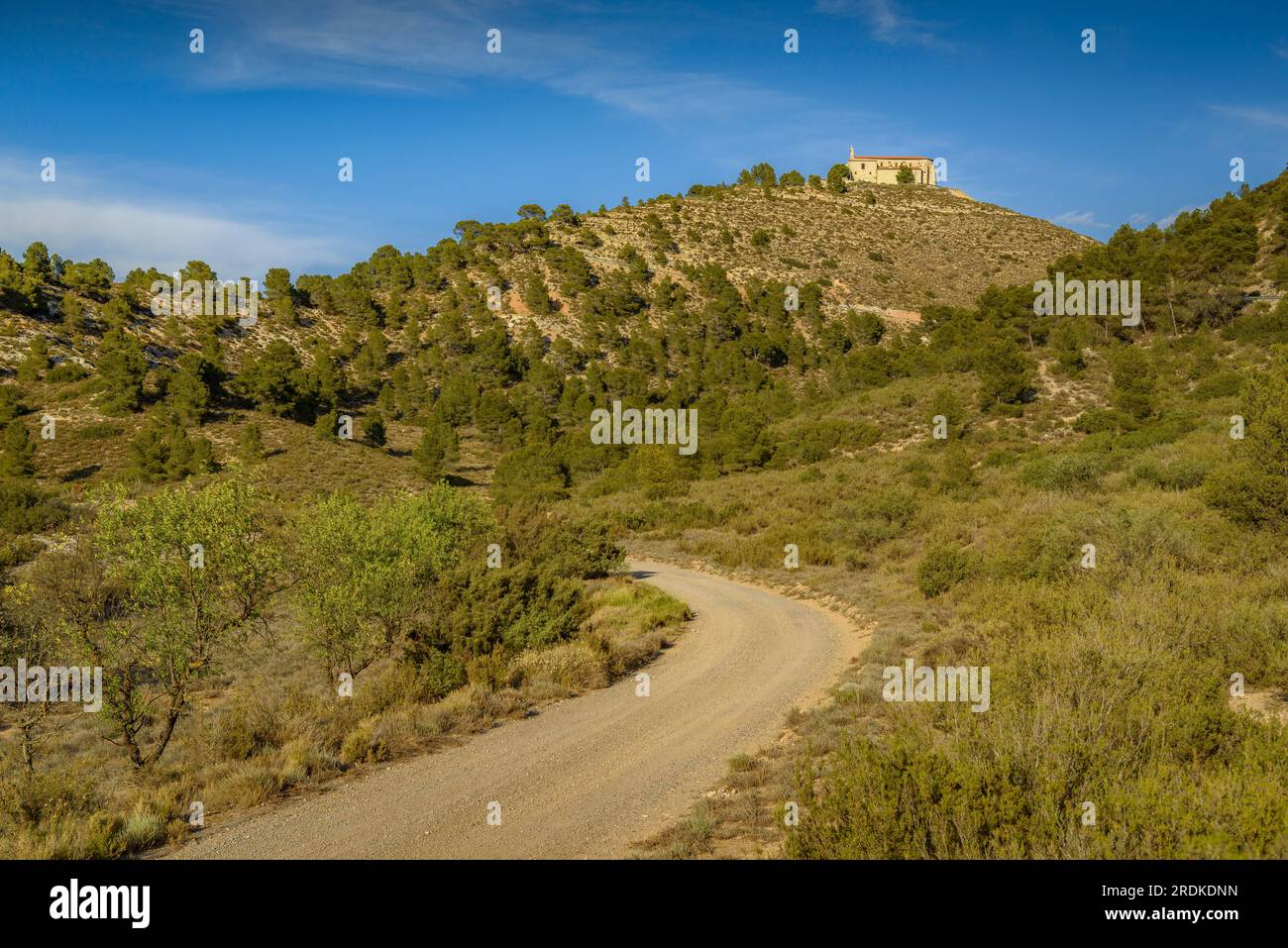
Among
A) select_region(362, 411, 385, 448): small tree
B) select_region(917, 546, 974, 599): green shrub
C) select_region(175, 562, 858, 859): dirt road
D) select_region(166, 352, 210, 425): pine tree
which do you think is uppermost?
select_region(166, 352, 210, 425): pine tree

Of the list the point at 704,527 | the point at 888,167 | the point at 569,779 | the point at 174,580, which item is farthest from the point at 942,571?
the point at 888,167

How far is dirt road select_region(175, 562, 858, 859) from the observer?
23.4ft

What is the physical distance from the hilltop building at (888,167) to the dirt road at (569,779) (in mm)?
136114

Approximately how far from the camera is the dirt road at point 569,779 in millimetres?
7117

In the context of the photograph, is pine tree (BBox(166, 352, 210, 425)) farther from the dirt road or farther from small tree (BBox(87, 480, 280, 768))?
the dirt road

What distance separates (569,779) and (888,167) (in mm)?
146802

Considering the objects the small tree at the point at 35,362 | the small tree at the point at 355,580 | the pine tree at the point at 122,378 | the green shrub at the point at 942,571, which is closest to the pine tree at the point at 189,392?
the pine tree at the point at 122,378

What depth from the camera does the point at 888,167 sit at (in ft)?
436

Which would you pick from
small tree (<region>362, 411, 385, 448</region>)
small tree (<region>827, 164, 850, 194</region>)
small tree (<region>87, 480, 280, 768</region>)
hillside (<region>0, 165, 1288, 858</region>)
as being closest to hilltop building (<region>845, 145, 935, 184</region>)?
small tree (<region>827, 164, 850, 194</region>)

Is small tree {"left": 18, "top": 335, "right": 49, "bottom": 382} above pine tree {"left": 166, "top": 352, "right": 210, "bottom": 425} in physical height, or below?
above

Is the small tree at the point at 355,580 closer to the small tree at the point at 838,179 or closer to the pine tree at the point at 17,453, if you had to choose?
the pine tree at the point at 17,453

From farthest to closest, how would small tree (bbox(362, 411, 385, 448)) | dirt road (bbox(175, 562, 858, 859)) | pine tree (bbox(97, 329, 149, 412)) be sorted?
small tree (bbox(362, 411, 385, 448))
pine tree (bbox(97, 329, 149, 412))
dirt road (bbox(175, 562, 858, 859))

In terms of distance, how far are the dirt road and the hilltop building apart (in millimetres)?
136114
